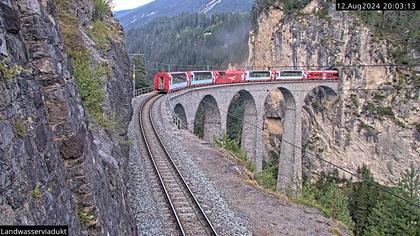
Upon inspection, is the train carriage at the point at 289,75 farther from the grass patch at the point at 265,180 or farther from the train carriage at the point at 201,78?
the grass patch at the point at 265,180

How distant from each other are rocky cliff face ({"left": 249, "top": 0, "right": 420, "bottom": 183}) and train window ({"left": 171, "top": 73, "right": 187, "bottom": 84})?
2129 cm

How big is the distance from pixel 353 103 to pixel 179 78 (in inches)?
1162

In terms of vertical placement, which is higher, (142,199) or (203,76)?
(203,76)

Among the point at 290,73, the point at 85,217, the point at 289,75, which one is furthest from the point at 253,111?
the point at 85,217

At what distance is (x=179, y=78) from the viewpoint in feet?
110

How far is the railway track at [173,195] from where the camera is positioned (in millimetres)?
11586

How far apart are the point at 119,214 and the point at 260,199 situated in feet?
26.1

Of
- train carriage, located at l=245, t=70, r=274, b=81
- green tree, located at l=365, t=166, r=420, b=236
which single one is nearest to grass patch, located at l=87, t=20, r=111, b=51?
green tree, located at l=365, t=166, r=420, b=236

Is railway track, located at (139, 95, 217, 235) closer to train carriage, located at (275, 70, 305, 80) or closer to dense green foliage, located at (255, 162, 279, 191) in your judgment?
dense green foliage, located at (255, 162, 279, 191)

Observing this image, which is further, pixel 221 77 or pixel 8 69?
pixel 221 77

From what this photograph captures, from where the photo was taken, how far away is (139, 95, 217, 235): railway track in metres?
11.6

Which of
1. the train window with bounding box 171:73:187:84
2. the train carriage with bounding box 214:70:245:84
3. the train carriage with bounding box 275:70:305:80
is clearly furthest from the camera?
the train carriage with bounding box 275:70:305:80

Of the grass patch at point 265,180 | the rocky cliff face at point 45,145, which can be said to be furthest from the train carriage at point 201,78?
the rocky cliff face at point 45,145

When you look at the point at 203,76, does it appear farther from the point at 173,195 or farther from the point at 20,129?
the point at 20,129
